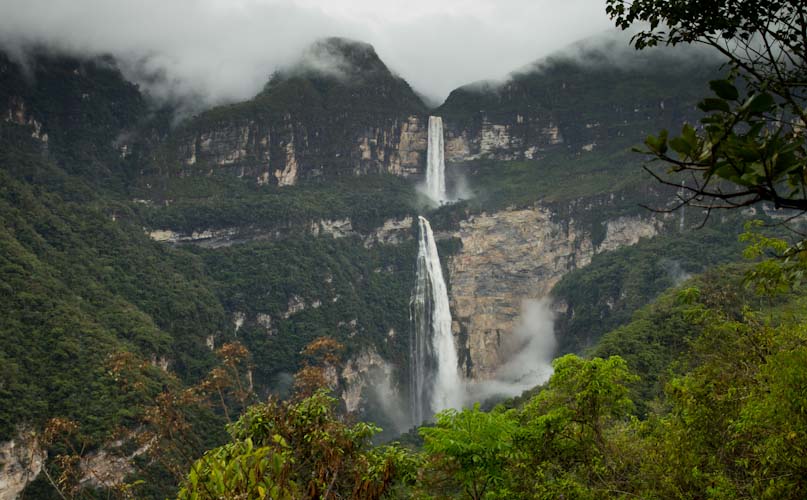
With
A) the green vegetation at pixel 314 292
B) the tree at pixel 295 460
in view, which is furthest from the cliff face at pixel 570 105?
the tree at pixel 295 460

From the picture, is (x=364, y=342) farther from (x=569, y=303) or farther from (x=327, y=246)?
(x=569, y=303)

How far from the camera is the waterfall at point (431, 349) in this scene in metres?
→ 59.3

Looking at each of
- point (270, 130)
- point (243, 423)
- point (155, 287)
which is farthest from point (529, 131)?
point (243, 423)

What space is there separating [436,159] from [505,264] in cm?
2146

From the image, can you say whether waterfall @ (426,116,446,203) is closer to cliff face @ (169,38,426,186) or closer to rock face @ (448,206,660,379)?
cliff face @ (169,38,426,186)

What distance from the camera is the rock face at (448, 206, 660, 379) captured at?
64688 mm

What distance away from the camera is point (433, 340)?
6212 cm

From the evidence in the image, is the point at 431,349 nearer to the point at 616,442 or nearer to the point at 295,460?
the point at 616,442

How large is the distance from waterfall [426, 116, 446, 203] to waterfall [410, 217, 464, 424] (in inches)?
608

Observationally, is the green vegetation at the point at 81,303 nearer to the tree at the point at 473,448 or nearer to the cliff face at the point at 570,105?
the tree at the point at 473,448

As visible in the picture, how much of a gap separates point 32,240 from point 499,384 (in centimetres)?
4283

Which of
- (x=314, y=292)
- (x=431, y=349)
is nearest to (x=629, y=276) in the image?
(x=431, y=349)

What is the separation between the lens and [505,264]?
218 feet

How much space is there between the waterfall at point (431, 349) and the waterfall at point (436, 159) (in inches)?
608
